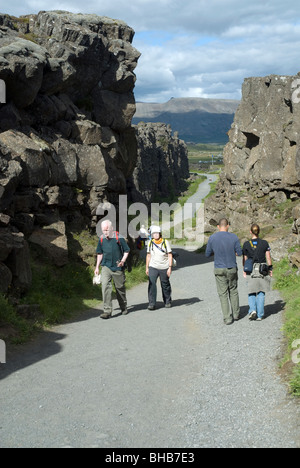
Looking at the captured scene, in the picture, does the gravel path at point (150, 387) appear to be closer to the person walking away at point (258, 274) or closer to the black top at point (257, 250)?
the person walking away at point (258, 274)

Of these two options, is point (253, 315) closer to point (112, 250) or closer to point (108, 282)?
point (108, 282)

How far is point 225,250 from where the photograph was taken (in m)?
11.8

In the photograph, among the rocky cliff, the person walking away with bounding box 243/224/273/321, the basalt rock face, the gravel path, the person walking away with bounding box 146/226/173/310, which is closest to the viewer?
the gravel path

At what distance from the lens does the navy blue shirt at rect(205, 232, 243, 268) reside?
11781mm

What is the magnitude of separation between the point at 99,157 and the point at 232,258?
12.0m

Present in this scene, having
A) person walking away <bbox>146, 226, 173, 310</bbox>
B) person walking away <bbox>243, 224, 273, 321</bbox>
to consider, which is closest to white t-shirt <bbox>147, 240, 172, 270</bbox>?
person walking away <bbox>146, 226, 173, 310</bbox>

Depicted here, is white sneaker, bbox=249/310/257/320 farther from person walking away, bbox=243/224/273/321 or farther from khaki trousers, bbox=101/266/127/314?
khaki trousers, bbox=101/266/127/314

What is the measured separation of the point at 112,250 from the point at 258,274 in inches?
152

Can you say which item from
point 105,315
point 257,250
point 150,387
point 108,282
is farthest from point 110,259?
point 150,387

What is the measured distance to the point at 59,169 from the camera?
2038 cm

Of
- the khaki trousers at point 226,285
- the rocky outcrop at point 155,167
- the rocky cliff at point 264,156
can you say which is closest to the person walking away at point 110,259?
the khaki trousers at point 226,285

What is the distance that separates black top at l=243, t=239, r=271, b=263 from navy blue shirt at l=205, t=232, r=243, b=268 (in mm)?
367
